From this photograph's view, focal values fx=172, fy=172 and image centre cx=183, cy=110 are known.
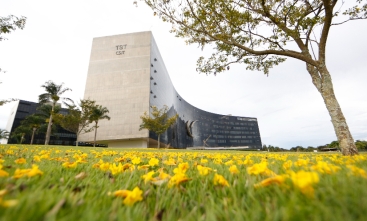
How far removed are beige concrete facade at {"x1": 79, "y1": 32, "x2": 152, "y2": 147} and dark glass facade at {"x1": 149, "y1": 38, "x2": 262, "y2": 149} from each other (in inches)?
106

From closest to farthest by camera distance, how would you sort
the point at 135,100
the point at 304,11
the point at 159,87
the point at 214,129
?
the point at 304,11 → the point at 135,100 → the point at 159,87 → the point at 214,129

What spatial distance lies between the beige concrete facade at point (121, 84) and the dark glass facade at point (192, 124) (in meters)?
2.70

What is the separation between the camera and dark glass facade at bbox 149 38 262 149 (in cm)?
5241

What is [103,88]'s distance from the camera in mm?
46750

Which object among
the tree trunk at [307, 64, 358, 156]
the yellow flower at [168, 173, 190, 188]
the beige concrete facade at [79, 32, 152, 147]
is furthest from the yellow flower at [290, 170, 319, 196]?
the beige concrete facade at [79, 32, 152, 147]

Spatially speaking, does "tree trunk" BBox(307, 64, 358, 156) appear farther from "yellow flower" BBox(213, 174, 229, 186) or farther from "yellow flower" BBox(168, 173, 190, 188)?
"yellow flower" BBox(168, 173, 190, 188)

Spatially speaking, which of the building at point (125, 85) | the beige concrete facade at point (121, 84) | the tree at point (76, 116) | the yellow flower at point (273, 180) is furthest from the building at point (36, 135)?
the yellow flower at point (273, 180)

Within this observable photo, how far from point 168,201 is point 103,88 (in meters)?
51.0

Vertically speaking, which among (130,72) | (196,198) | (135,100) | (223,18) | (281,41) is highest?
(130,72)

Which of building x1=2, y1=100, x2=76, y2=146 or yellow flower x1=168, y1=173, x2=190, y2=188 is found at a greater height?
building x1=2, y1=100, x2=76, y2=146

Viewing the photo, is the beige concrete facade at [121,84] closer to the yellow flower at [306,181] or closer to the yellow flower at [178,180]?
the yellow flower at [178,180]

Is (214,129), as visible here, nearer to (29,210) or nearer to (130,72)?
(130,72)

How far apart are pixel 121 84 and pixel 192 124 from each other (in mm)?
45777

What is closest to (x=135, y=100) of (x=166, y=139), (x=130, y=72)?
(x=130, y=72)
